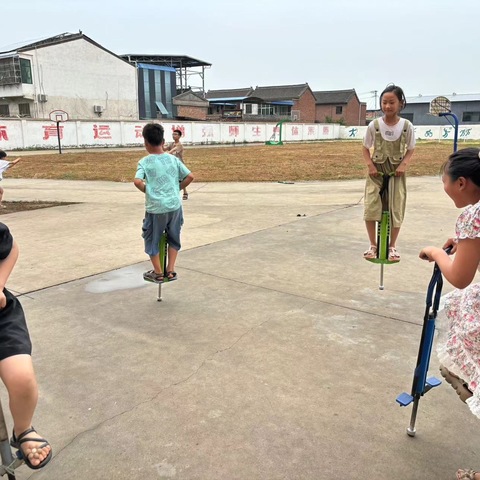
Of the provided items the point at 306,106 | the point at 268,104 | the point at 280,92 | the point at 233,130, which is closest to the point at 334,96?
the point at 306,106

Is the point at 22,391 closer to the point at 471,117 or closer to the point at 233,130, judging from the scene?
the point at 233,130

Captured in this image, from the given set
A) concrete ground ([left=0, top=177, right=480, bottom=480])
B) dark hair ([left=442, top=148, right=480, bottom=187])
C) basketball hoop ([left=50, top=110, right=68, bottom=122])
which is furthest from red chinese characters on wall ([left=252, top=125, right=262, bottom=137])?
dark hair ([left=442, top=148, right=480, bottom=187])

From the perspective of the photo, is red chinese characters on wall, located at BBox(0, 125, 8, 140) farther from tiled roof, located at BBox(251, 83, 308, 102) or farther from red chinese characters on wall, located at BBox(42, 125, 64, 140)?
tiled roof, located at BBox(251, 83, 308, 102)

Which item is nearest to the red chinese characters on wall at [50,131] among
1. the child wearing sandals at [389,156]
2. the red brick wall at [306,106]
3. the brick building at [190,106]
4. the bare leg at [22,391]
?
the brick building at [190,106]

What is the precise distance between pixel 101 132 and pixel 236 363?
3165cm

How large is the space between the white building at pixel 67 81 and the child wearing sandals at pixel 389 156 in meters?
39.4

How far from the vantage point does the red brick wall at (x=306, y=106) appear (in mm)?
66744

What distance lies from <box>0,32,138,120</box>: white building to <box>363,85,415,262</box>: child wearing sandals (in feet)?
129

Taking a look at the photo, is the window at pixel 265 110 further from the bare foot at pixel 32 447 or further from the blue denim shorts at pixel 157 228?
the bare foot at pixel 32 447

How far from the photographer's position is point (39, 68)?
126 feet

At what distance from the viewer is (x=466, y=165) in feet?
6.10

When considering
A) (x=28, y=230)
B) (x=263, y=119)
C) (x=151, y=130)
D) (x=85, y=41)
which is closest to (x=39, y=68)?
(x=85, y=41)

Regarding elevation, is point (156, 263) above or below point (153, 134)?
below

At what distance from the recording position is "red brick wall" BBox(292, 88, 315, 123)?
2628 inches
